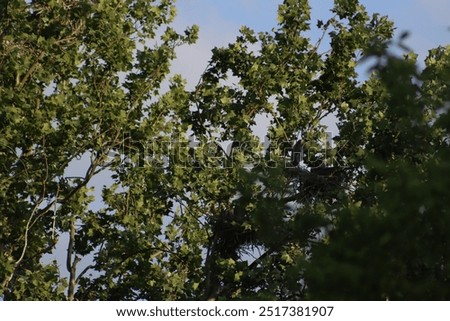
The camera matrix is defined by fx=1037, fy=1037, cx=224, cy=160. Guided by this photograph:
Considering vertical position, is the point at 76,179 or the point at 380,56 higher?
the point at 76,179

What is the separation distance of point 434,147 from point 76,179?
13263 mm

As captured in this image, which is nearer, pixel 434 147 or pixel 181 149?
pixel 434 147

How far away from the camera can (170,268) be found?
71.4 feet

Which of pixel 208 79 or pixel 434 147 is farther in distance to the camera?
pixel 208 79

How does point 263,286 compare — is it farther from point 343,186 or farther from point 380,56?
point 380,56

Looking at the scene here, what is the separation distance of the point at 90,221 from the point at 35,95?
9.86 ft
